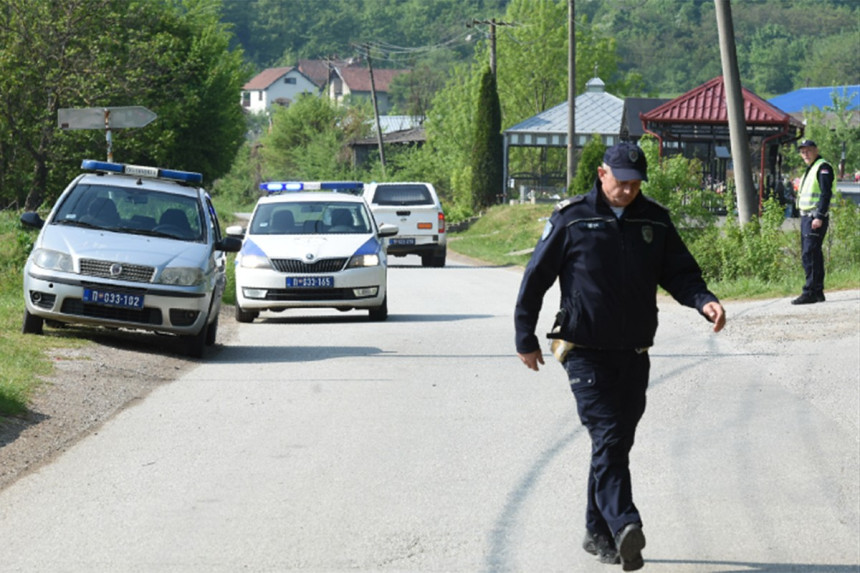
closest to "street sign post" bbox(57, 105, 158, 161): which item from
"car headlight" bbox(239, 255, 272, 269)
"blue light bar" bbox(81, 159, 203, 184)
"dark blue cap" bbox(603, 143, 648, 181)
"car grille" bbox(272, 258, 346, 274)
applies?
"car headlight" bbox(239, 255, 272, 269)

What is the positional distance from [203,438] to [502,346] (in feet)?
20.6

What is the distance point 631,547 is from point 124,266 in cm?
866

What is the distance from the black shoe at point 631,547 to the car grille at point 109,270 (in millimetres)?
8551

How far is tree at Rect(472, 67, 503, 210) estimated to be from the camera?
6231cm

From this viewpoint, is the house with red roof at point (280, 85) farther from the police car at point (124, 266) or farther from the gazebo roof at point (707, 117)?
the police car at point (124, 266)

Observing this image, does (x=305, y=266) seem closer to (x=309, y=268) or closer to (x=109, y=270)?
(x=309, y=268)

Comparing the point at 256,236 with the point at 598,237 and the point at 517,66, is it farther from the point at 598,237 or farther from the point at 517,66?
the point at 517,66

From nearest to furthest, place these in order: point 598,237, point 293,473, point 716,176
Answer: point 598,237
point 293,473
point 716,176

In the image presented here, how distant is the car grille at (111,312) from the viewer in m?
13.7

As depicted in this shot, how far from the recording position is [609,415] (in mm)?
6234

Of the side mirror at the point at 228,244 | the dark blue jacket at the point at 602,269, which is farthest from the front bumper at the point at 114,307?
the dark blue jacket at the point at 602,269

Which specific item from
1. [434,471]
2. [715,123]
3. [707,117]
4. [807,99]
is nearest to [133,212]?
[434,471]

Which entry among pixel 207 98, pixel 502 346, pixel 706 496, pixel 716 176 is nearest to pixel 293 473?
pixel 706 496

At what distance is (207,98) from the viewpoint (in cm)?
5338
